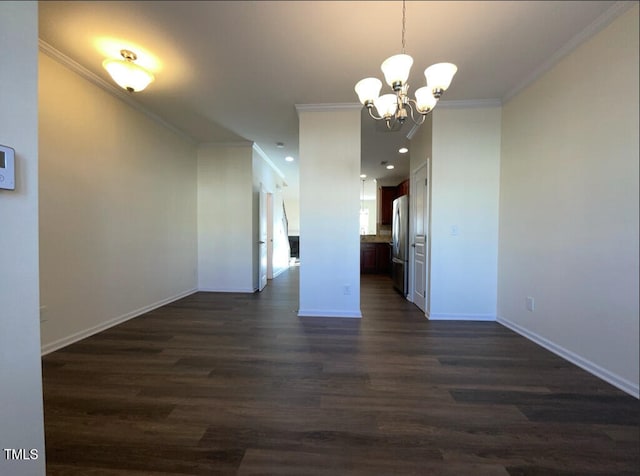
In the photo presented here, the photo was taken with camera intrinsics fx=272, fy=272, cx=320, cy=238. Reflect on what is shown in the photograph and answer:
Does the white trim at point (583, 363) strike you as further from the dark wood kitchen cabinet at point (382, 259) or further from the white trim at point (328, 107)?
the dark wood kitchen cabinet at point (382, 259)

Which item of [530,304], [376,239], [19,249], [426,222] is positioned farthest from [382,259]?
[19,249]

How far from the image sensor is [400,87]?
1815mm

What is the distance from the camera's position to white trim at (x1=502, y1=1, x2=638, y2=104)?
194 cm

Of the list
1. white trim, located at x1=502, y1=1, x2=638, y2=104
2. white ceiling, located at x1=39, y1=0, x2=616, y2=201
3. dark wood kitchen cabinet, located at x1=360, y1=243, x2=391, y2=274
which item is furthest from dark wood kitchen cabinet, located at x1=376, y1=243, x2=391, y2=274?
white trim, located at x1=502, y1=1, x2=638, y2=104

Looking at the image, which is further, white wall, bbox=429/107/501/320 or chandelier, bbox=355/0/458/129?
white wall, bbox=429/107/501/320

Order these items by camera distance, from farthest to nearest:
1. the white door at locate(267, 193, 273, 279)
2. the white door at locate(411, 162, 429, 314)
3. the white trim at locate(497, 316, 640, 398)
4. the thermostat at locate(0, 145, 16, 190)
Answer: the white door at locate(267, 193, 273, 279) < the white door at locate(411, 162, 429, 314) < the white trim at locate(497, 316, 640, 398) < the thermostat at locate(0, 145, 16, 190)

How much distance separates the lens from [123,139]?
11.1ft

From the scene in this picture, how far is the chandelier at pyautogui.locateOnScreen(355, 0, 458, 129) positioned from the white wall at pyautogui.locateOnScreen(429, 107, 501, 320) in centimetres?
151

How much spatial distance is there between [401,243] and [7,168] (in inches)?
194

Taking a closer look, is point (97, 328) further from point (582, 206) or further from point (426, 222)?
point (582, 206)

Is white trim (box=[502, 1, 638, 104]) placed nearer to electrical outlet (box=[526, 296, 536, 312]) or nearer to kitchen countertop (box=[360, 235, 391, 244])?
electrical outlet (box=[526, 296, 536, 312])

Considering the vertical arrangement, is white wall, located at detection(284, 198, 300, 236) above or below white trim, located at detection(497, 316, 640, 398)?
above

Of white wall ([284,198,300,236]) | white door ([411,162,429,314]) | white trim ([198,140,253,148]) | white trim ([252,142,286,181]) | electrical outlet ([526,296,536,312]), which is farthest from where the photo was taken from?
white wall ([284,198,300,236])

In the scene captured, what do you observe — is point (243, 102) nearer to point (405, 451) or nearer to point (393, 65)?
point (393, 65)
